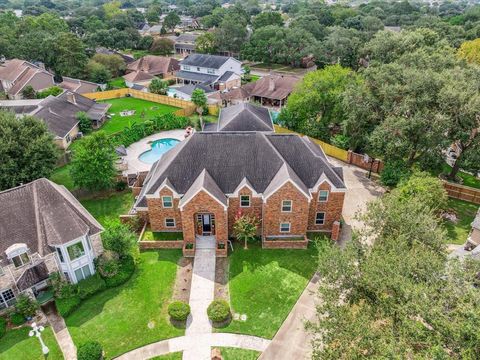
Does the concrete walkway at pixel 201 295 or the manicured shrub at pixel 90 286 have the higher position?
the manicured shrub at pixel 90 286

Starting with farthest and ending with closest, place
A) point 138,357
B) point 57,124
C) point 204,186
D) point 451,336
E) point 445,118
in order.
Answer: point 57,124, point 445,118, point 204,186, point 138,357, point 451,336

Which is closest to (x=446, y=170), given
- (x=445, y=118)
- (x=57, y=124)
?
(x=445, y=118)

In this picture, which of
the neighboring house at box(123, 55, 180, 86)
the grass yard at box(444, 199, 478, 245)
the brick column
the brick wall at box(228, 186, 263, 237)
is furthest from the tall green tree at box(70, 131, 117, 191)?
the neighboring house at box(123, 55, 180, 86)

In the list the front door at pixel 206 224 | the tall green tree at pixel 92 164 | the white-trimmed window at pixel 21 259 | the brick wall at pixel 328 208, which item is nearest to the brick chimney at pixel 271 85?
the tall green tree at pixel 92 164

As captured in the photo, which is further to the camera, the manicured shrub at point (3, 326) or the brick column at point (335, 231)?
the brick column at point (335, 231)

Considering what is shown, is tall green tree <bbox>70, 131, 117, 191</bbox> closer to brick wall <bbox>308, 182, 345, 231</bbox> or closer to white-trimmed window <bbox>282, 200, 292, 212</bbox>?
white-trimmed window <bbox>282, 200, 292, 212</bbox>

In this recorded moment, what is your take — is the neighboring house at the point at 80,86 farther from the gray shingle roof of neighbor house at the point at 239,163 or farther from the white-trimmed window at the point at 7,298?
the white-trimmed window at the point at 7,298

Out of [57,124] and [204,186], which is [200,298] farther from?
[57,124]
